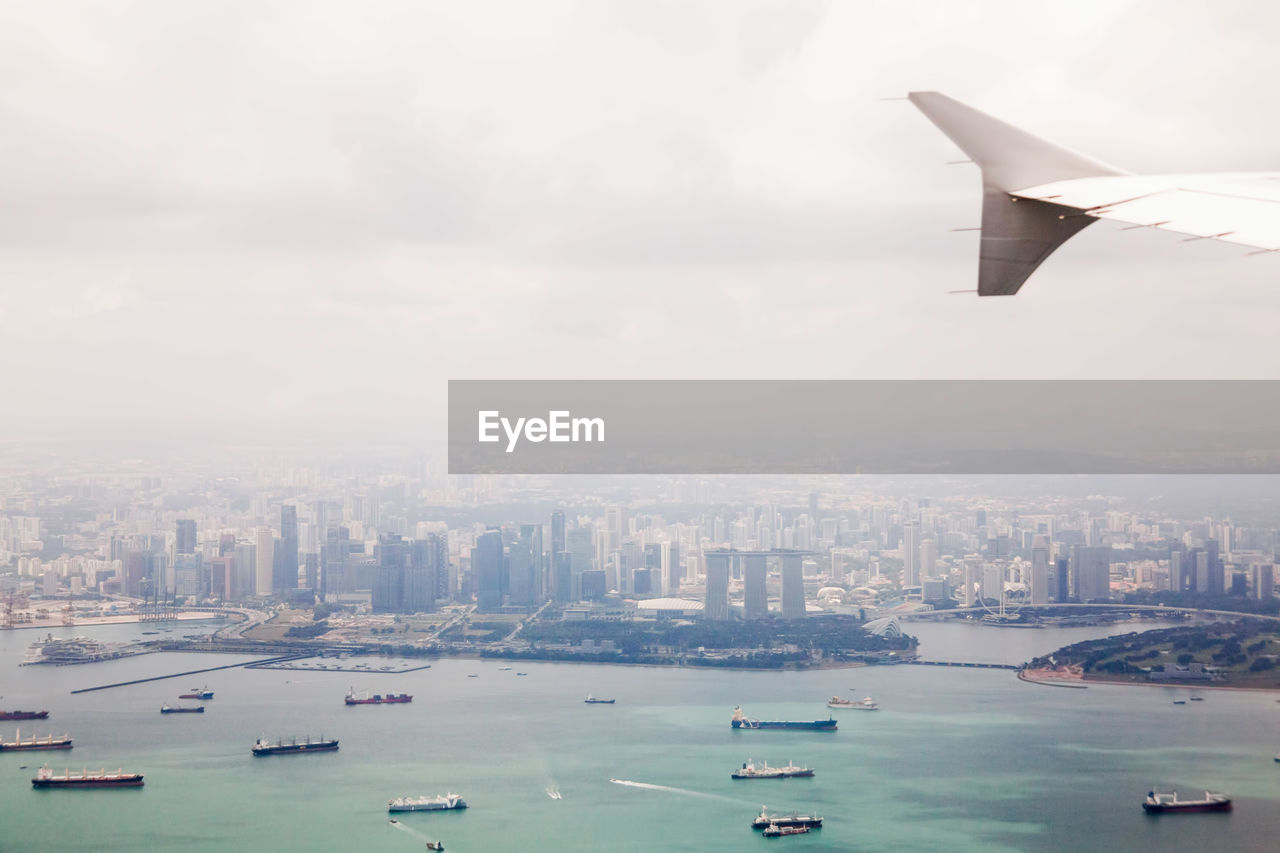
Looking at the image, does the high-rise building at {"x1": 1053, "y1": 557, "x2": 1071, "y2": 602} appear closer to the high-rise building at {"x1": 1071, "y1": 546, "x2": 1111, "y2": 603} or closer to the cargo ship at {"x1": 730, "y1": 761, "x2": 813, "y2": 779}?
the high-rise building at {"x1": 1071, "y1": 546, "x2": 1111, "y2": 603}

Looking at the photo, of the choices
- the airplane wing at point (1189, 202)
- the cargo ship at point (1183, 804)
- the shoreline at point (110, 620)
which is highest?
the airplane wing at point (1189, 202)

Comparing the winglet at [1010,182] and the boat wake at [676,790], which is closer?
the winglet at [1010,182]

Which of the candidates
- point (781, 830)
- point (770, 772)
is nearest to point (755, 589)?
point (770, 772)

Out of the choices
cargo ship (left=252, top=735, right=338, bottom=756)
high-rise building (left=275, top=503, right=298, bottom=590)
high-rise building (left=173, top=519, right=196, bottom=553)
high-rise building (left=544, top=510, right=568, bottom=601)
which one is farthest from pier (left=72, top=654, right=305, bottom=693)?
high-rise building (left=544, top=510, right=568, bottom=601)

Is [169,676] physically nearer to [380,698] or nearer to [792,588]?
[380,698]

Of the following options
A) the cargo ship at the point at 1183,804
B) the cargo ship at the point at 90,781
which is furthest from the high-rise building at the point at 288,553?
the cargo ship at the point at 1183,804

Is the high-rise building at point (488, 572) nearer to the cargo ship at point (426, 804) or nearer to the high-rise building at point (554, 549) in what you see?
the high-rise building at point (554, 549)

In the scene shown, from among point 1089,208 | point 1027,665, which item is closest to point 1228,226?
point 1089,208
